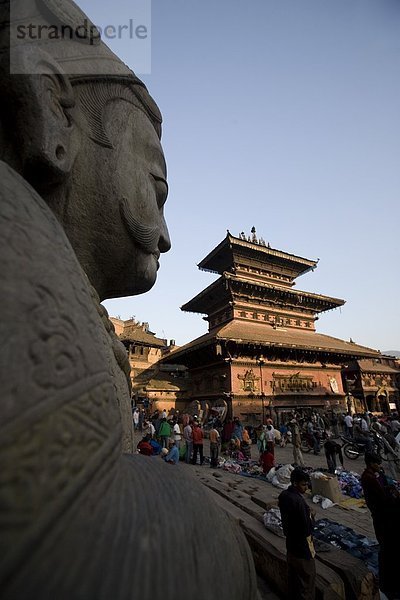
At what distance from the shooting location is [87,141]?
142 cm

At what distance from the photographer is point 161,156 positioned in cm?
175

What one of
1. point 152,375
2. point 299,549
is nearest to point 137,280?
point 299,549

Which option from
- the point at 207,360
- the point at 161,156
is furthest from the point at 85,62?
the point at 207,360

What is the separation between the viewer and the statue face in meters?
1.42

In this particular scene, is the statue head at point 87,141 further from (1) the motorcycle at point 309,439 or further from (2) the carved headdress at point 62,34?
(1) the motorcycle at point 309,439

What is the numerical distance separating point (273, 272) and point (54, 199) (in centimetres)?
2102

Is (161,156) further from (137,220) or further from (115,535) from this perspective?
(115,535)

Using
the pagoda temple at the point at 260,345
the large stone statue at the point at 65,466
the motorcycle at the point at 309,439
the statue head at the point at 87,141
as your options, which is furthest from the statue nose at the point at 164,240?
Answer: the pagoda temple at the point at 260,345

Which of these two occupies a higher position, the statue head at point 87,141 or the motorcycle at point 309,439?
the statue head at point 87,141

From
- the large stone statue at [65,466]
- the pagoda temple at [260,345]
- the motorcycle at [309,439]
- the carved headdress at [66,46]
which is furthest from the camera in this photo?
Answer: the pagoda temple at [260,345]

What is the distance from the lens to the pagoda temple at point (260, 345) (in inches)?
595

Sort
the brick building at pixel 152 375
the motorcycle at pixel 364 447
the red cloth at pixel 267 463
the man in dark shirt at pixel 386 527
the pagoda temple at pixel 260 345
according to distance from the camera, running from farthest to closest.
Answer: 1. the brick building at pixel 152 375
2. the pagoda temple at pixel 260 345
3. the motorcycle at pixel 364 447
4. the red cloth at pixel 267 463
5. the man in dark shirt at pixel 386 527

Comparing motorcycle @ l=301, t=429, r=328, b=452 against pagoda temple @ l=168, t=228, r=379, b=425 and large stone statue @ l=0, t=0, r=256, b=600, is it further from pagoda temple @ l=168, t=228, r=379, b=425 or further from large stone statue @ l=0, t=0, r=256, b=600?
large stone statue @ l=0, t=0, r=256, b=600

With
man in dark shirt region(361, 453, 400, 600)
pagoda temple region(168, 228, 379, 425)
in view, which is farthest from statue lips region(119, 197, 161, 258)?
pagoda temple region(168, 228, 379, 425)
